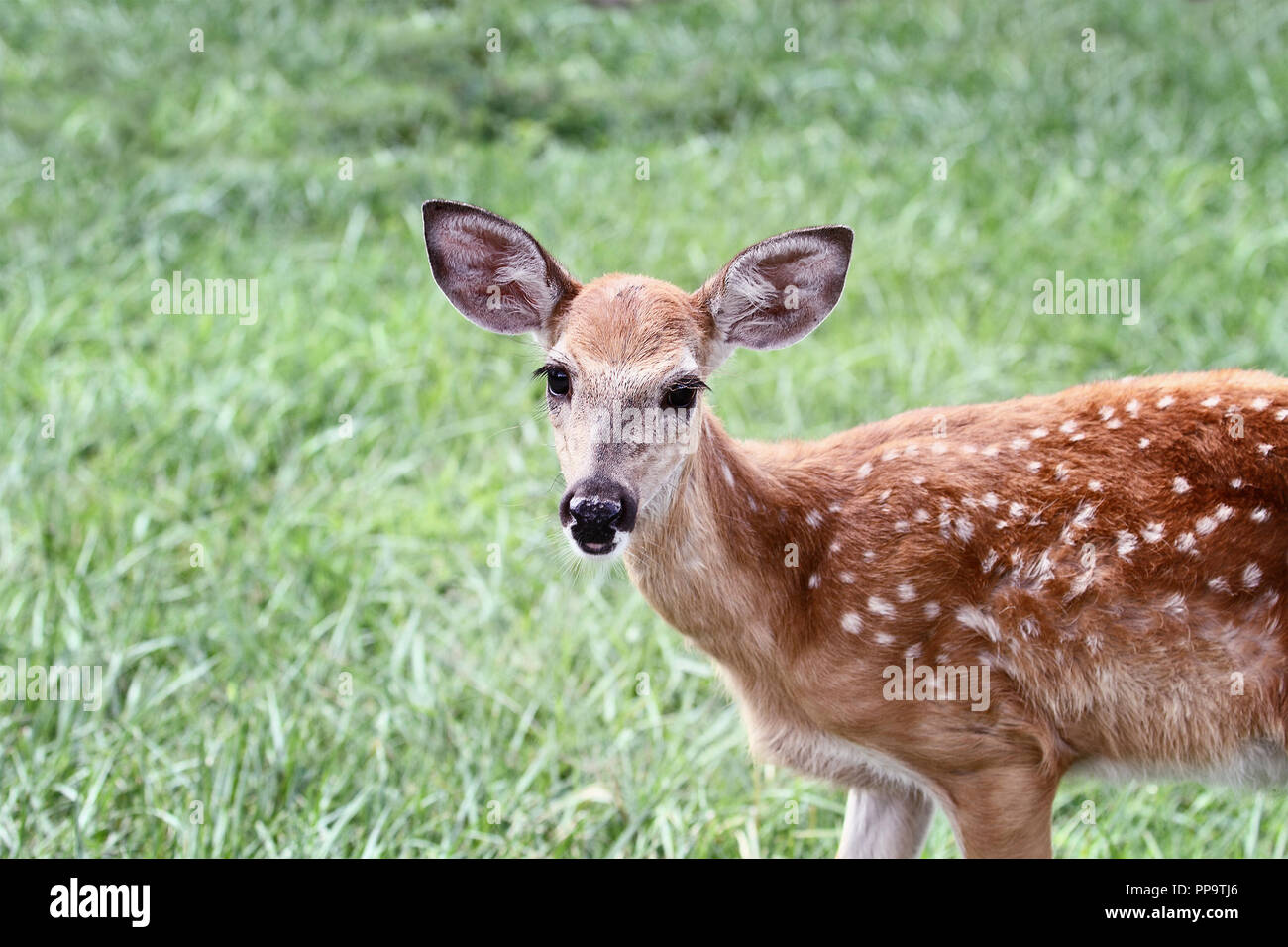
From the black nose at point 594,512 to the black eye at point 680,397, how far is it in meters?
0.37

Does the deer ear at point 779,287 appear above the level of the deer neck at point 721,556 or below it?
above

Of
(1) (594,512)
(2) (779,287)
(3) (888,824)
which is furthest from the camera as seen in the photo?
(3) (888,824)

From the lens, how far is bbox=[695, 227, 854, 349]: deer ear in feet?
13.3

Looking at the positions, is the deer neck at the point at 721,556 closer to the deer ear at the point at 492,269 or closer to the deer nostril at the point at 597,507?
the deer nostril at the point at 597,507

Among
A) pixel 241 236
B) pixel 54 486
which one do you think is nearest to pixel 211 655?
pixel 54 486

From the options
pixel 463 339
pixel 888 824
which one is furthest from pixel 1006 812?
pixel 463 339

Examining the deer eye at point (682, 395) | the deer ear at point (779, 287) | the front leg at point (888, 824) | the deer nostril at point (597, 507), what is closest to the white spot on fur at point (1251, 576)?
the front leg at point (888, 824)

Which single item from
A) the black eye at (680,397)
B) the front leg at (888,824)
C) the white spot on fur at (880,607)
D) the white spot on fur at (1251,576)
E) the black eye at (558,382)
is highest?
the black eye at (558,382)

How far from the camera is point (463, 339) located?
7.85 meters

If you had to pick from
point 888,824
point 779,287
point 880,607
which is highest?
point 779,287

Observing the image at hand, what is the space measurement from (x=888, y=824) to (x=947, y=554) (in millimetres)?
973

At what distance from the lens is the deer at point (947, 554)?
3.92m

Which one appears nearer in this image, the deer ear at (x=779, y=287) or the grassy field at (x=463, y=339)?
the deer ear at (x=779, y=287)

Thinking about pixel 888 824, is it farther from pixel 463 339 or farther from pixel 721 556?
pixel 463 339
